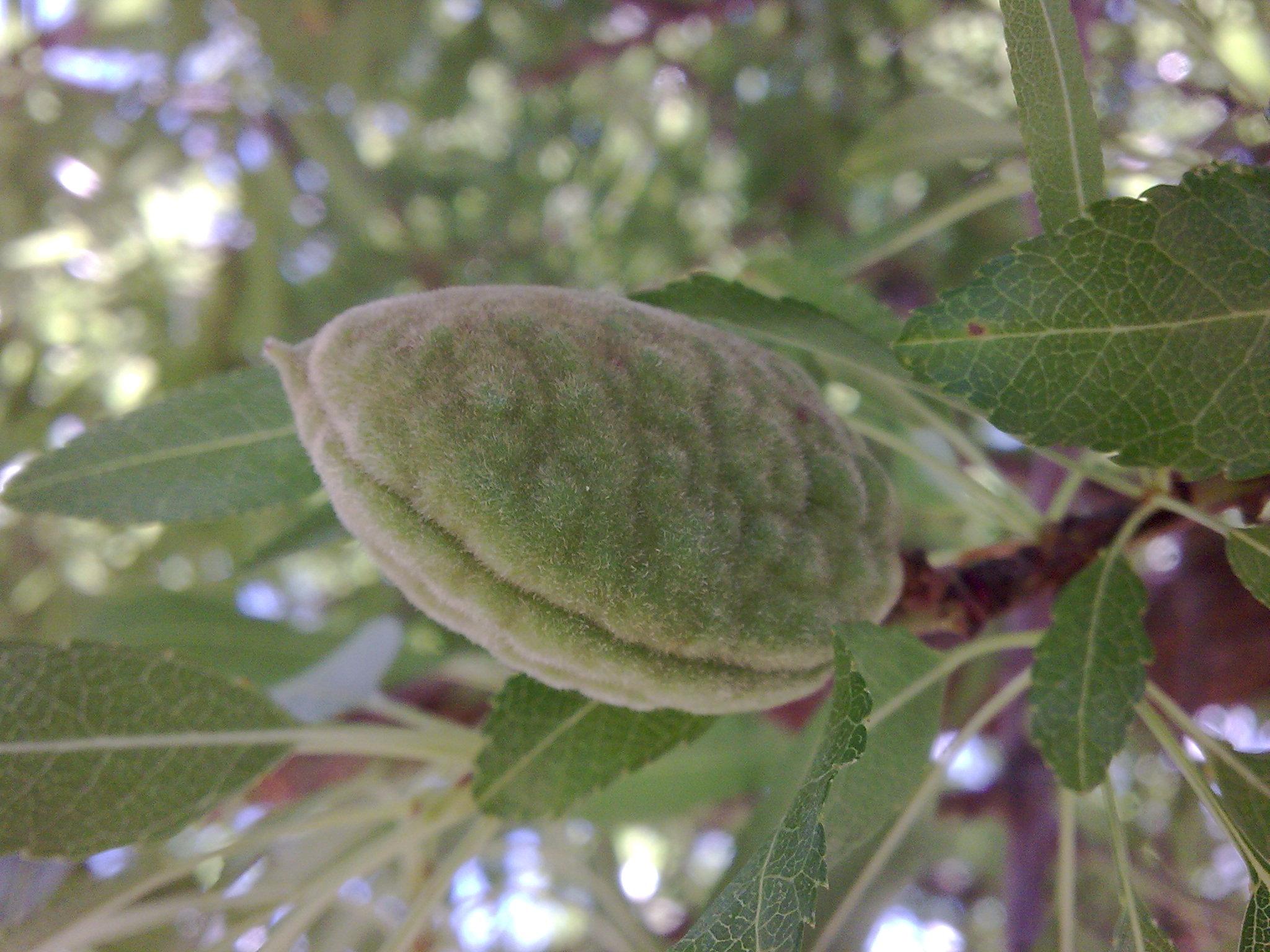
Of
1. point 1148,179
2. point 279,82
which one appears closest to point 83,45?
point 279,82

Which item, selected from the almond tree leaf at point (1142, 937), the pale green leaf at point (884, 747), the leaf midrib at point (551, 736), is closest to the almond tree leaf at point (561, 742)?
the leaf midrib at point (551, 736)

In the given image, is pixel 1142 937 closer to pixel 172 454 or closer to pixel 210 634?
pixel 172 454

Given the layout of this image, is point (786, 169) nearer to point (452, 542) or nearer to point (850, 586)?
point (850, 586)

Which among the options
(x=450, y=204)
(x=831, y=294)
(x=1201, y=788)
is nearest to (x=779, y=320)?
(x=831, y=294)

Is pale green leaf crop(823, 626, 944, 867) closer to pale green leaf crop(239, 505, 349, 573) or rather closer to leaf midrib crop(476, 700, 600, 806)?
leaf midrib crop(476, 700, 600, 806)

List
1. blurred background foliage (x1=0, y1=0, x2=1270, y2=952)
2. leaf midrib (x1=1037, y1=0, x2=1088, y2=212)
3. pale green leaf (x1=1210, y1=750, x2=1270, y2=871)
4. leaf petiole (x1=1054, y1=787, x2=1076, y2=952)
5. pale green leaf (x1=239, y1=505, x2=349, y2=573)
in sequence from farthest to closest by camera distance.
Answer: blurred background foliage (x1=0, y1=0, x2=1270, y2=952) → pale green leaf (x1=239, y1=505, x2=349, y2=573) → leaf petiole (x1=1054, y1=787, x2=1076, y2=952) → pale green leaf (x1=1210, y1=750, x2=1270, y2=871) → leaf midrib (x1=1037, y1=0, x2=1088, y2=212)

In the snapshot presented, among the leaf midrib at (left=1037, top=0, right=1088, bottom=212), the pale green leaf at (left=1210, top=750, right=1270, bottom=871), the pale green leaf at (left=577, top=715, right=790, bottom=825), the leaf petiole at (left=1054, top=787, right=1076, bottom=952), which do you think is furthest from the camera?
the pale green leaf at (left=577, top=715, right=790, bottom=825)

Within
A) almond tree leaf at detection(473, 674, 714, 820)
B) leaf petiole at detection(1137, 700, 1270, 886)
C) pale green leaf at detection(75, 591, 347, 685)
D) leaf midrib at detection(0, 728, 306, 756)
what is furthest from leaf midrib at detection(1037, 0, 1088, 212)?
pale green leaf at detection(75, 591, 347, 685)
